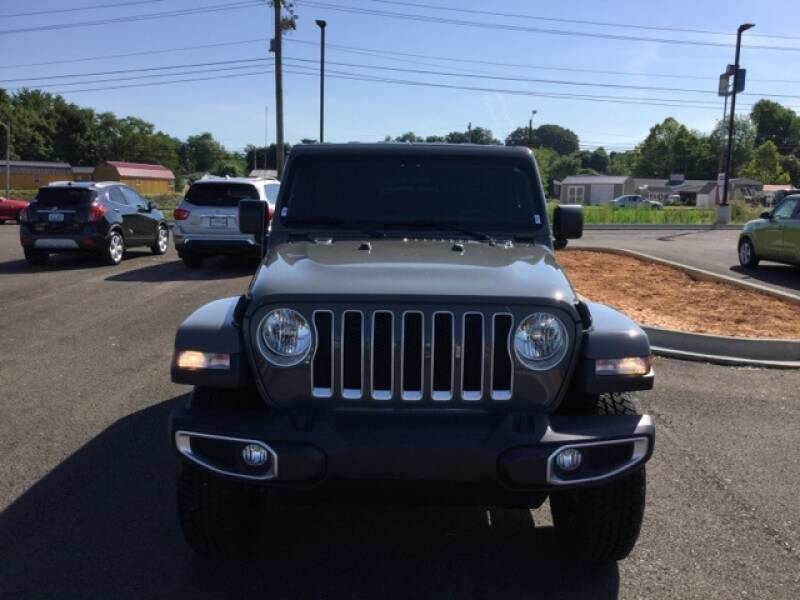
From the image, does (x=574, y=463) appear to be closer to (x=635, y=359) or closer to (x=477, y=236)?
(x=635, y=359)

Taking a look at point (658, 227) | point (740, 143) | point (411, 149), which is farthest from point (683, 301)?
point (740, 143)

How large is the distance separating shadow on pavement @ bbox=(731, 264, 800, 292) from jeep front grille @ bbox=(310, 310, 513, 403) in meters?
11.4

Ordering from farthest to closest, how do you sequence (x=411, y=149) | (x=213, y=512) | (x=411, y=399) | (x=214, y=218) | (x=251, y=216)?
(x=214, y=218), (x=251, y=216), (x=411, y=149), (x=213, y=512), (x=411, y=399)

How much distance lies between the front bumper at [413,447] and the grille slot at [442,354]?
0.31 ft

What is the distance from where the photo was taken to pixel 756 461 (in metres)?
4.83

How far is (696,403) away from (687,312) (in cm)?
395

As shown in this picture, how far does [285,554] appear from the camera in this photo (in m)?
3.58

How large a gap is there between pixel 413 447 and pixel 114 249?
45.2ft

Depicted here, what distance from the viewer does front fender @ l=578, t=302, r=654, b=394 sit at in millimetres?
3107

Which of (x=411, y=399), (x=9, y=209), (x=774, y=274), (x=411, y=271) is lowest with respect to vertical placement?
(x=774, y=274)

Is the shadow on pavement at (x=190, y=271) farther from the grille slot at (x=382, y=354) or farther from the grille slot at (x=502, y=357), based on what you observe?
the grille slot at (x=502, y=357)

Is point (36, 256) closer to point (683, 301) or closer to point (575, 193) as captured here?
point (683, 301)

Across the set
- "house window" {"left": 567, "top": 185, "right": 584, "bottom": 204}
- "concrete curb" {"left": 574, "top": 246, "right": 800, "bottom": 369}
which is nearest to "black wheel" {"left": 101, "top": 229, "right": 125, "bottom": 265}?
"concrete curb" {"left": 574, "top": 246, "right": 800, "bottom": 369}

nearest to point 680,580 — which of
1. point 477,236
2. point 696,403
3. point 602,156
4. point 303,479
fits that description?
point 303,479
